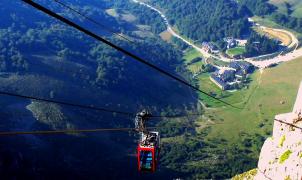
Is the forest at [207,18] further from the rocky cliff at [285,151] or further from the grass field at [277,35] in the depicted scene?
the rocky cliff at [285,151]

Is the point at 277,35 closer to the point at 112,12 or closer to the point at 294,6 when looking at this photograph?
the point at 294,6

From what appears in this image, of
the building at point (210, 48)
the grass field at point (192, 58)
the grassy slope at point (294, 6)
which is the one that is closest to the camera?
the grass field at point (192, 58)

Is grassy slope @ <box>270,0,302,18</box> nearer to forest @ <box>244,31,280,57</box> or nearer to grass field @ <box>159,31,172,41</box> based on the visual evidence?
forest @ <box>244,31,280,57</box>

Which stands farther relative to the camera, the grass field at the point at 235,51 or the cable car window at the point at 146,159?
the grass field at the point at 235,51

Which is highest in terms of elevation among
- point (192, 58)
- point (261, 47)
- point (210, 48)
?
point (210, 48)

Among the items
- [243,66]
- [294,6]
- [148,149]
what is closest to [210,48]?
[243,66]

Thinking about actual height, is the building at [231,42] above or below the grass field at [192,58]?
above

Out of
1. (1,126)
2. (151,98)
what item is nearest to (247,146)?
(151,98)

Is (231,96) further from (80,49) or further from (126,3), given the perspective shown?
(126,3)

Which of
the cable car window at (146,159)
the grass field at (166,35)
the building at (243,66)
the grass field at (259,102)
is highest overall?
the grass field at (166,35)

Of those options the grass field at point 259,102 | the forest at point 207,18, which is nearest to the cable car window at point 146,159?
the grass field at point 259,102
